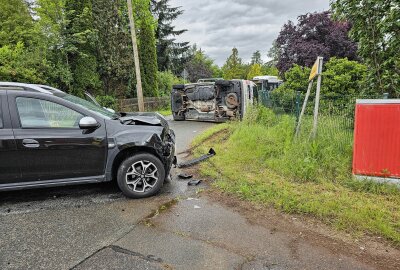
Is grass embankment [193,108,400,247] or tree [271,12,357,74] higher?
tree [271,12,357,74]

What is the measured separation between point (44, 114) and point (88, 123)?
65cm

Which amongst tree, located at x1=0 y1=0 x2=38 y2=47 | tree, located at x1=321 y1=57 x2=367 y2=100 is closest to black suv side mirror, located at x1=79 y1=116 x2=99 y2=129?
tree, located at x1=321 y1=57 x2=367 y2=100

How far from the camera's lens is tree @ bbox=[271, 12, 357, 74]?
21469 mm

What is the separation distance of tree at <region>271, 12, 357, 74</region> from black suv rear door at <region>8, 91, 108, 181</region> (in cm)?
2050

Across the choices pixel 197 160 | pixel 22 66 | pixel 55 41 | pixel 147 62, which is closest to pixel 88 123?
pixel 197 160

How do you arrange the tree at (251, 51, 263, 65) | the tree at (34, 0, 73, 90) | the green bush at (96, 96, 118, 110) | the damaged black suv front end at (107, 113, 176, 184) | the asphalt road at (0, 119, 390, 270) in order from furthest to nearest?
the tree at (251, 51, 263, 65) < the green bush at (96, 96, 118, 110) < the tree at (34, 0, 73, 90) < the damaged black suv front end at (107, 113, 176, 184) < the asphalt road at (0, 119, 390, 270)

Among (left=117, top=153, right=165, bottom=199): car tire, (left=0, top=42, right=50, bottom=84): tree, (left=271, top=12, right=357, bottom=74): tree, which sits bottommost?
(left=117, top=153, right=165, bottom=199): car tire

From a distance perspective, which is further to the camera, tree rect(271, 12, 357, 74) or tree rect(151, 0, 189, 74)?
tree rect(151, 0, 189, 74)

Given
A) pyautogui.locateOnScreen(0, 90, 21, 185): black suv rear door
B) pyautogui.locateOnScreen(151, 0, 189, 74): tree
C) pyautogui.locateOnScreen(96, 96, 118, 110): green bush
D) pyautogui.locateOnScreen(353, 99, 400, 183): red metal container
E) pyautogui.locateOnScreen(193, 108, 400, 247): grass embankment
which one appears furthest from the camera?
pyautogui.locateOnScreen(151, 0, 189, 74): tree

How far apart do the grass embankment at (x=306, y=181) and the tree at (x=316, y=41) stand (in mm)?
16677

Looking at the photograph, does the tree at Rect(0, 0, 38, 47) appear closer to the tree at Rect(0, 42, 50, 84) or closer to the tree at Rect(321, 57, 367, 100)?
the tree at Rect(0, 42, 50, 84)

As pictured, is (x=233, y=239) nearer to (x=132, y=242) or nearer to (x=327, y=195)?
(x=132, y=242)

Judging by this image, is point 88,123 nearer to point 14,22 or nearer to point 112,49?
point 112,49

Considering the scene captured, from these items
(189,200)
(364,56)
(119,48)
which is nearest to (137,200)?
(189,200)
